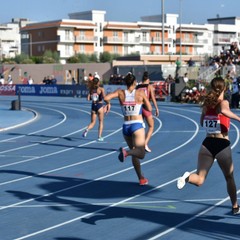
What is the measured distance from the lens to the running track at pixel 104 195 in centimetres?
845

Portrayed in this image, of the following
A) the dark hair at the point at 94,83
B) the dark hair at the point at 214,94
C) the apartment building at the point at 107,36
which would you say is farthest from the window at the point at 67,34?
the dark hair at the point at 214,94

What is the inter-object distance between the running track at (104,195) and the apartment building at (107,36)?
8554cm

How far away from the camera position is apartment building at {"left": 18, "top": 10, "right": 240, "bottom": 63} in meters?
106

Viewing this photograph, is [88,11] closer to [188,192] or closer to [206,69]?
[206,69]

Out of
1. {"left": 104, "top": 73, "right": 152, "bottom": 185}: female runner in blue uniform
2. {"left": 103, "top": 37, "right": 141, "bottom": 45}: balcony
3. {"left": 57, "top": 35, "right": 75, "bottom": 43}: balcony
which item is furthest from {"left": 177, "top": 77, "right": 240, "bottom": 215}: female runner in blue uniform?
{"left": 103, "top": 37, "right": 141, "bottom": 45}: balcony

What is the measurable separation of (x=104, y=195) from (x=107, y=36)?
100770 mm

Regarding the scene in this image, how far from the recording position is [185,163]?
1452 centimetres

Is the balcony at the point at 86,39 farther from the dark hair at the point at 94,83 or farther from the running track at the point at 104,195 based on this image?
the dark hair at the point at 94,83

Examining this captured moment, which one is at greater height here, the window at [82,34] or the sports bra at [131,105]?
the window at [82,34]

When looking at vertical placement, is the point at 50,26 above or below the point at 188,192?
above

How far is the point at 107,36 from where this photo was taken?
110m

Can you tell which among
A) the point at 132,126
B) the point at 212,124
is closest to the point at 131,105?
the point at 132,126

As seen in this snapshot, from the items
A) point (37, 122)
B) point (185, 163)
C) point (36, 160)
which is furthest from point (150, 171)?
point (37, 122)

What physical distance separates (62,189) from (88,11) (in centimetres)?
10240
